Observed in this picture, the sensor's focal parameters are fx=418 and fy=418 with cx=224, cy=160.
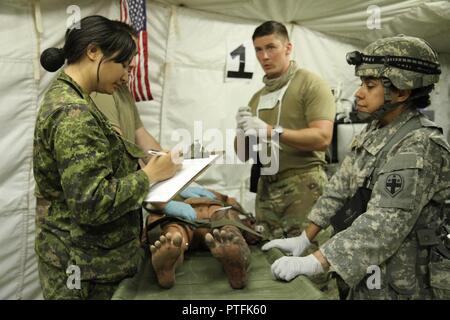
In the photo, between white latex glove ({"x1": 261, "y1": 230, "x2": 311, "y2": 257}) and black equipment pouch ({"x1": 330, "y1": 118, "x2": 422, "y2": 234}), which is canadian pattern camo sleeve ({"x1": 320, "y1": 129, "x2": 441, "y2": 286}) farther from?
white latex glove ({"x1": 261, "y1": 230, "x2": 311, "y2": 257})

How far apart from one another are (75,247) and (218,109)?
1.94m

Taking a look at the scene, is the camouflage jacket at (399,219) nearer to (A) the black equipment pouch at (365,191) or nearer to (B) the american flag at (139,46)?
(A) the black equipment pouch at (365,191)

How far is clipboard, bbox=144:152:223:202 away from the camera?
1282mm

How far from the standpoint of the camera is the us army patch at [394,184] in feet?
4.13

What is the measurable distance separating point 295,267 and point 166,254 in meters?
0.42

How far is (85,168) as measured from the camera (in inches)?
45.9

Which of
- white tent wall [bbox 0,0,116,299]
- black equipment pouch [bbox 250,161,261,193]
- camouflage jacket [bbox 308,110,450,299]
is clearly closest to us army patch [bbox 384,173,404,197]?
camouflage jacket [bbox 308,110,450,299]

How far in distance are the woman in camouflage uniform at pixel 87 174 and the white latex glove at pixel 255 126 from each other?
882mm

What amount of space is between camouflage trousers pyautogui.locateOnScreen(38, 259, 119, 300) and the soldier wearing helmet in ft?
1.87

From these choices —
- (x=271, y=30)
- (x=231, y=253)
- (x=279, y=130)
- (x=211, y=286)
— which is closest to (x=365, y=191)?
(x=231, y=253)

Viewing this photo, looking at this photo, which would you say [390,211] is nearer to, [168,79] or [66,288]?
[66,288]

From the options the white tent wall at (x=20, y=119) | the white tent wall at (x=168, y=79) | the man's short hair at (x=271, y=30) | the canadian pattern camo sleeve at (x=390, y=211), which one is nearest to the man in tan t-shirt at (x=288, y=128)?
the man's short hair at (x=271, y=30)
